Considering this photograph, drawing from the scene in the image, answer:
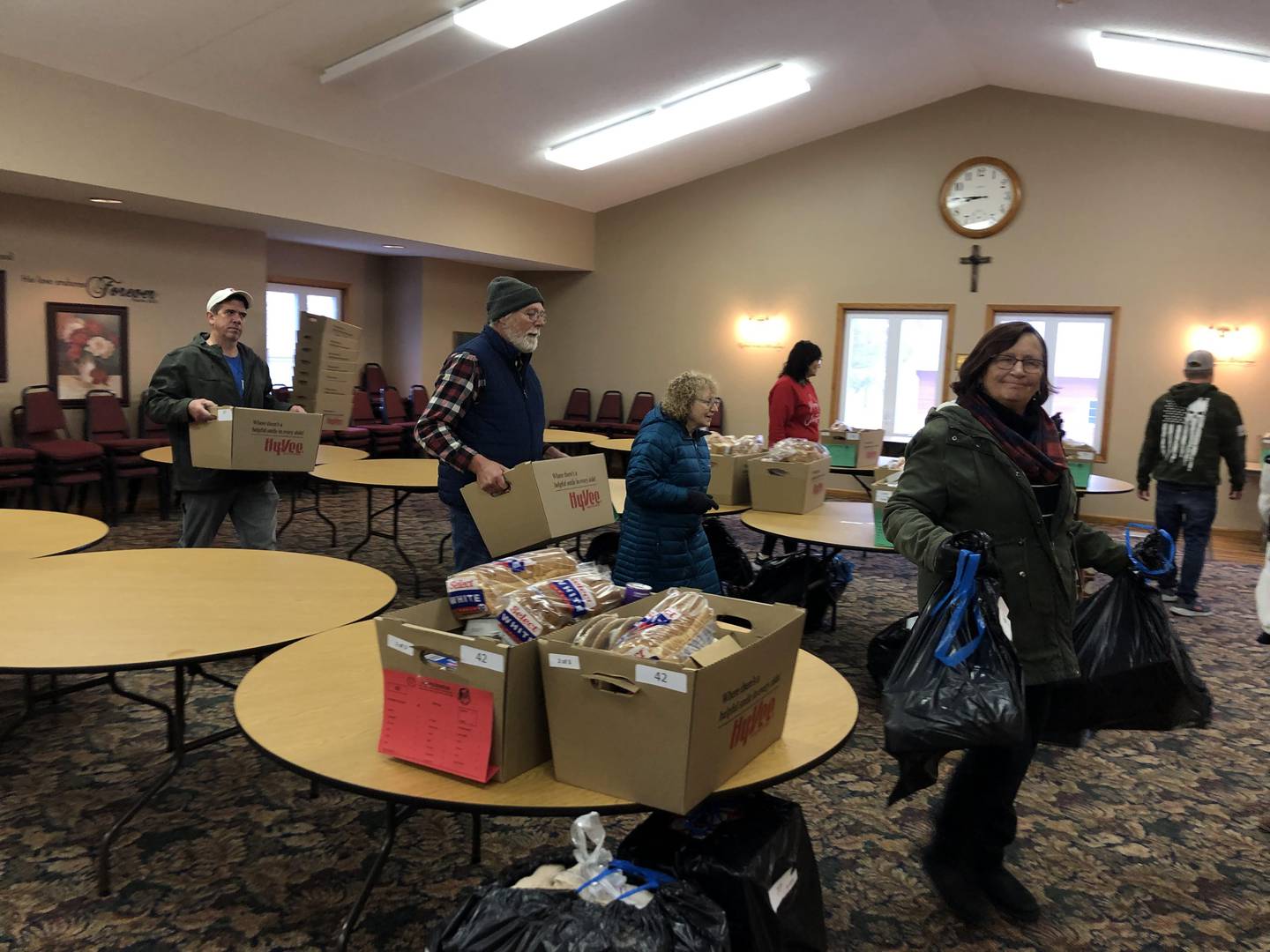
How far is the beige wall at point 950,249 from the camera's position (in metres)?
8.07

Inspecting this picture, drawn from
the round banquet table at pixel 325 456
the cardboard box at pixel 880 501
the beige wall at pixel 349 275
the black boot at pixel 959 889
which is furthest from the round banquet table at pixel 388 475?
the beige wall at pixel 349 275

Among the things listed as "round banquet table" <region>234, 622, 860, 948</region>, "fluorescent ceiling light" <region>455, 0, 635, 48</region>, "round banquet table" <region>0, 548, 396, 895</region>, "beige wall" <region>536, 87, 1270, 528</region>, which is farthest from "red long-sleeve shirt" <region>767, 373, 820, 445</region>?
"beige wall" <region>536, 87, 1270, 528</region>

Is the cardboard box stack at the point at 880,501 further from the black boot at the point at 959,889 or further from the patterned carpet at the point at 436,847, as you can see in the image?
the black boot at the point at 959,889

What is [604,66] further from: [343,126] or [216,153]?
[216,153]

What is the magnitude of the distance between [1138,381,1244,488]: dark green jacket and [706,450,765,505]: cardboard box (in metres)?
2.55

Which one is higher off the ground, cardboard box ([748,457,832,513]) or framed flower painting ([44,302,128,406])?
framed flower painting ([44,302,128,406])

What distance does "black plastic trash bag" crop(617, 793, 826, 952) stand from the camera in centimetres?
147

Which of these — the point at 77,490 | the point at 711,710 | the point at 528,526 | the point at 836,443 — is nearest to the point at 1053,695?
the point at 711,710

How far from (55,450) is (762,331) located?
6904 mm

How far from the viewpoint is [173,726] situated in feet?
8.44

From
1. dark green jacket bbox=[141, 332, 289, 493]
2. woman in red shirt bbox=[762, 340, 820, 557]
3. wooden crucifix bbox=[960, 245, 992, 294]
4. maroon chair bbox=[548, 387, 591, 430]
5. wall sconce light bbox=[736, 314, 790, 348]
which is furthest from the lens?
maroon chair bbox=[548, 387, 591, 430]

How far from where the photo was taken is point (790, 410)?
5.29 m

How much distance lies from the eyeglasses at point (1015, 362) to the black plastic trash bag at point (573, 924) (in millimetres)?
1284

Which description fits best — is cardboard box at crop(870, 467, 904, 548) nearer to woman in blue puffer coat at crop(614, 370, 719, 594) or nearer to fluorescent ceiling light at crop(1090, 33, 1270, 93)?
woman in blue puffer coat at crop(614, 370, 719, 594)
